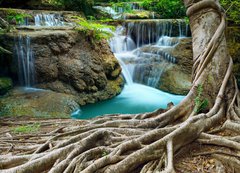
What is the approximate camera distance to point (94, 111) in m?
8.88

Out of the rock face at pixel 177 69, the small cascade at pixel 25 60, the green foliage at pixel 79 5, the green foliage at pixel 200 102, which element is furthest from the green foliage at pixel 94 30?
the green foliage at pixel 200 102

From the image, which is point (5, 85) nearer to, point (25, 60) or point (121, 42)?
point (25, 60)

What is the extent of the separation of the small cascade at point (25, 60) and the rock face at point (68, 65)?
0.45 ft

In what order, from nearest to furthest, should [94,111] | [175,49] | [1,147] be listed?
1. [1,147]
2. [94,111]
3. [175,49]

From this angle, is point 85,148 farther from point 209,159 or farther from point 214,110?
point 214,110

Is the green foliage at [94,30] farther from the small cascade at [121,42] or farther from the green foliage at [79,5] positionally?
the green foliage at [79,5]

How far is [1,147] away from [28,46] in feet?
20.4

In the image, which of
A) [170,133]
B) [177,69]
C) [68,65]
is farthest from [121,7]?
[170,133]

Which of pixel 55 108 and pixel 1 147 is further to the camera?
pixel 55 108

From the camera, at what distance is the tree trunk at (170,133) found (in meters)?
2.50

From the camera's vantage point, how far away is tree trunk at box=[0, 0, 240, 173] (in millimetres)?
2500

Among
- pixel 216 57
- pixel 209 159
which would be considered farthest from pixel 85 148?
pixel 216 57

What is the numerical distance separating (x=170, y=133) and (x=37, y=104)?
5912 mm

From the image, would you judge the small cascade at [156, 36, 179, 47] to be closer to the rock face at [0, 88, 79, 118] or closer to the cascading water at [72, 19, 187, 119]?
the cascading water at [72, 19, 187, 119]
